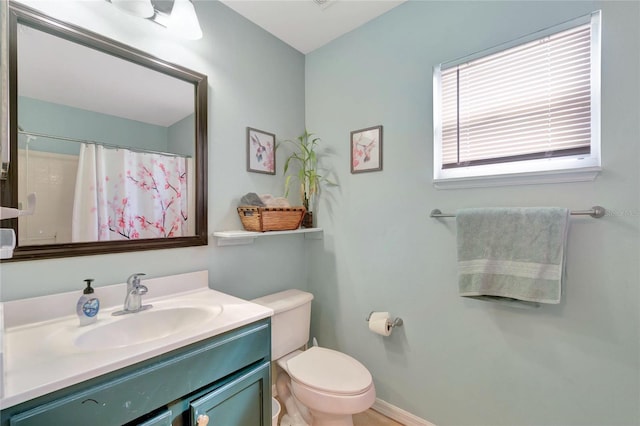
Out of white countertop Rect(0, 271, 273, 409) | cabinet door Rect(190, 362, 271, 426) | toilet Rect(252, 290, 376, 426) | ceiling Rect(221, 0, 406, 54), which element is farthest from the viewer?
ceiling Rect(221, 0, 406, 54)

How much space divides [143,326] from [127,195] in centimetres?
58

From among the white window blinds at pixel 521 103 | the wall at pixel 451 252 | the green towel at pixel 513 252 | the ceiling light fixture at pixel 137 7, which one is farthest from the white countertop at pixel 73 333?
the white window blinds at pixel 521 103

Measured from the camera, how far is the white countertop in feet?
2.32

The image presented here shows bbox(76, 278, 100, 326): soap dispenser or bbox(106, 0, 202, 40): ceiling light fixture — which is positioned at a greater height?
bbox(106, 0, 202, 40): ceiling light fixture

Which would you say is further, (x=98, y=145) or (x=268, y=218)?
(x=268, y=218)

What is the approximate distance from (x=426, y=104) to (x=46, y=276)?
6.27 feet

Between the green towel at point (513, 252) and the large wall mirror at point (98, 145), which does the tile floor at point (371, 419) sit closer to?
the green towel at point (513, 252)

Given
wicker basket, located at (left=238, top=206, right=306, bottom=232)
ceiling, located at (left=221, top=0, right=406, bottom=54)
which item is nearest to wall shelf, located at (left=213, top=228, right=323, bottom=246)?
wicker basket, located at (left=238, top=206, right=306, bottom=232)

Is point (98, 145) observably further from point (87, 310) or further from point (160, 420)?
point (160, 420)

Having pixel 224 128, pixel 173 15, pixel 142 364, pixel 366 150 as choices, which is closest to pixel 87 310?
pixel 142 364

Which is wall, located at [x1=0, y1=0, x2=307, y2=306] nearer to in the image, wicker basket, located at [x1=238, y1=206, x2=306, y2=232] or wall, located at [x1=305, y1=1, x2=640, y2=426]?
wicker basket, located at [x1=238, y1=206, x2=306, y2=232]

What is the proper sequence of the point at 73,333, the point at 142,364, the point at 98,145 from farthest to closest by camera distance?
1. the point at 98,145
2. the point at 73,333
3. the point at 142,364

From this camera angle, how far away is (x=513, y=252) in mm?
1241

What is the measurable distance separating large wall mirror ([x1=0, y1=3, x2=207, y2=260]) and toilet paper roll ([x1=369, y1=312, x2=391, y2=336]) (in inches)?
42.4
